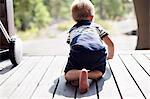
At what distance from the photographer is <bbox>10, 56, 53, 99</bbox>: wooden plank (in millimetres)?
1775

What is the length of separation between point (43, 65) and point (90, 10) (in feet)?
2.25

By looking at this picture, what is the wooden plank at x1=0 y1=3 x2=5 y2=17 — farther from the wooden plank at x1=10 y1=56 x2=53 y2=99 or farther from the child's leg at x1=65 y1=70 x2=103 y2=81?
the child's leg at x1=65 y1=70 x2=103 y2=81

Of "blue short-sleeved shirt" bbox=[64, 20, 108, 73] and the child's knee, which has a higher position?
"blue short-sleeved shirt" bbox=[64, 20, 108, 73]

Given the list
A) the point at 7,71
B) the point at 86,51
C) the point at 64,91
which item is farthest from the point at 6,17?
the point at 64,91

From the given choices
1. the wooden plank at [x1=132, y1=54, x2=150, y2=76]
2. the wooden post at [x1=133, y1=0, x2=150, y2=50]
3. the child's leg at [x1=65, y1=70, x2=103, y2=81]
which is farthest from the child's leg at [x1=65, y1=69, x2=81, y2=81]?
the wooden post at [x1=133, y1=0, x2=150, y2=50]

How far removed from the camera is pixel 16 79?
6.93ft

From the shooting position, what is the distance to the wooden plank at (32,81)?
178 centimetres

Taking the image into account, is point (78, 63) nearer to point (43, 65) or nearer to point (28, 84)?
point (28, 84)

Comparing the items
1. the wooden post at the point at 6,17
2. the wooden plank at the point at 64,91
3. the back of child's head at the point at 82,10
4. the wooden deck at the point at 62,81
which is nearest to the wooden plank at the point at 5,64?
the wooden deck at the point at 62,81

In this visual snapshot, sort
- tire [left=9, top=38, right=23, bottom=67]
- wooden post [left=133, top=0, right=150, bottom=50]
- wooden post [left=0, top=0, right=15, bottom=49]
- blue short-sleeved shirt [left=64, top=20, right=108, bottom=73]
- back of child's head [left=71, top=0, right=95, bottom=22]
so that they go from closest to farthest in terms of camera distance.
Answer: blue short-sleeved shirt [left=64, top=20, right=108, bottom=73] → back of child's head [left=71, top=0, right=95, bottom=22] → tire [left=9, top=38, right=23, bottom=67] → wooden post [left=0, top=0, right=15, bottom=49] → wooden post [left=133, top=0, right=150, bottom=50]

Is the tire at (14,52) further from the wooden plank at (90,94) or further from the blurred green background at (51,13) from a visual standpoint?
the blurred green background at (51,13)

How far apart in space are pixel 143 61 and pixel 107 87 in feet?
2.54

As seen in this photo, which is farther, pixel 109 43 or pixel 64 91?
pixel 109 43

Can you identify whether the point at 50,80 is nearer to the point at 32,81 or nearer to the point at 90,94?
the point at 32,81
